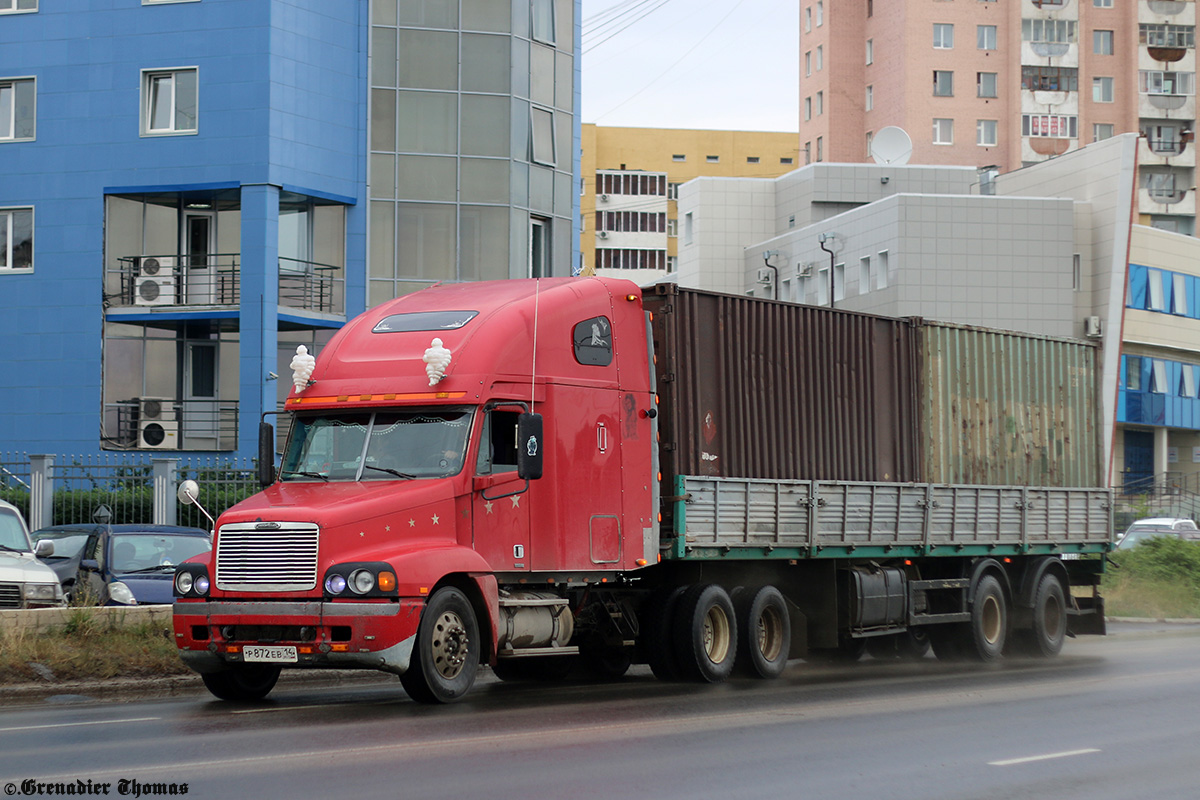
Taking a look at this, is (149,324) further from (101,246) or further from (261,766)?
(261,766)

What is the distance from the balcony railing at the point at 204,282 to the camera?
3428 centimetres

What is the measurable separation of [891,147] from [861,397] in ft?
162

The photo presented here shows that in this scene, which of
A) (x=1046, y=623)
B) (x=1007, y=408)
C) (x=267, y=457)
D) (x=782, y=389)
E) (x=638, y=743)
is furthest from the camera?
(x=1046, y=623)

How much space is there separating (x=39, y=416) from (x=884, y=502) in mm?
22481

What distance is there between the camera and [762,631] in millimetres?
15992

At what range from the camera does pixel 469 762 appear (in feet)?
30.7

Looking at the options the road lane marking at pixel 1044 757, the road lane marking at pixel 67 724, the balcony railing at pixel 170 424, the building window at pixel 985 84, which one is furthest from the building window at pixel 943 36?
the road lane marking at pixel 67 724

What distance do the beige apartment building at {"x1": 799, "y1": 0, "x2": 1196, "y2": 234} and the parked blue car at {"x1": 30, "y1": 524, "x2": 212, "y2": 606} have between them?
67.9 metres

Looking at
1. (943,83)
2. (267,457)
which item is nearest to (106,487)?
(267,457)

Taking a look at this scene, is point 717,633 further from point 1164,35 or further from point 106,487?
point 1164,35

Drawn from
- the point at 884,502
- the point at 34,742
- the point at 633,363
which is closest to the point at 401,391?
the point at 633,363

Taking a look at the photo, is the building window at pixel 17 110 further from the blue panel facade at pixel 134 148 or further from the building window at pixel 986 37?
the building window at pixel 986 37

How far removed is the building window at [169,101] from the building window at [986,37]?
193ft

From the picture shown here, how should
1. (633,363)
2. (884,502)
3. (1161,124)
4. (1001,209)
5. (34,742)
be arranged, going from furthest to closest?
(1161,124)
(1001,209)
(884,502)
(633,363)
(34,742)
